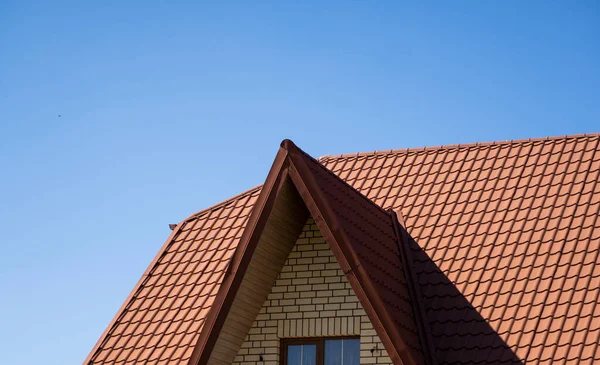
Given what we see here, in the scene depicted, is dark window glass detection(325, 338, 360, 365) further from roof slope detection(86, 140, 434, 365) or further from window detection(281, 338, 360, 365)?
roof slope detection(86, 140, 434, 365)

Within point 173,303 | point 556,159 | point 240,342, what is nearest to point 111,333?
point 173,303

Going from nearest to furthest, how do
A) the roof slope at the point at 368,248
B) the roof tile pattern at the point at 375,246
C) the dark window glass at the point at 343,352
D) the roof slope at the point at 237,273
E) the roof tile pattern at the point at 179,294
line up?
1. the roof slope at the point at 368,248
2. the roof slope at the point at 237,273
3. the roof tile pattern at the point at 375,246
4. the dark window glass at the point at 343,352
5. the roof tile pattern at the point at 179,294

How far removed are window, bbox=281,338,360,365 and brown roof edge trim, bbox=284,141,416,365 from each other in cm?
95

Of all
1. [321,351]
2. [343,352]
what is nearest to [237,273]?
[321,351]

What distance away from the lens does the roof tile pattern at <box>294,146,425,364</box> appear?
36.1 feet

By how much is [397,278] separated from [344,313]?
0.82m

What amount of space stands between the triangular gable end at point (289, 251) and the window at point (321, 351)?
1.91 ft

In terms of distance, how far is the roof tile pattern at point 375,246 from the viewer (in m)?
11.0

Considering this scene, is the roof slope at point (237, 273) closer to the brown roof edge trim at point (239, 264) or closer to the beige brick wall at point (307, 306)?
the brown roof edge trim at point (239, 264)

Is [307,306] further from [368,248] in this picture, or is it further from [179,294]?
[179,294]

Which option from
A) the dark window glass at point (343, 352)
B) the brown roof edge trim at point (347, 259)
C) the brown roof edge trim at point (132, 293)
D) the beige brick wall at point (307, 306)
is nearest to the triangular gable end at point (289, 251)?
the brown roof edge trim at point (347, 259)

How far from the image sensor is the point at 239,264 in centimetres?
1120

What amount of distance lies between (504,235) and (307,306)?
2.74 m

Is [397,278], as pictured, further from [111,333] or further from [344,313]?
[111,333]
